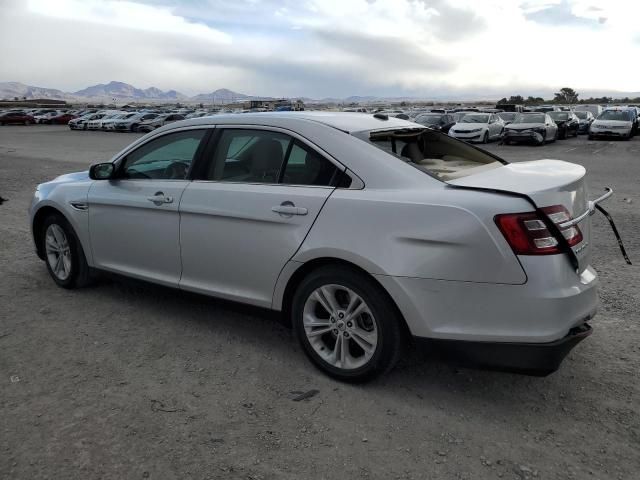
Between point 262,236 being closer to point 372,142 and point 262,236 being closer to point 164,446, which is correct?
point 372,142

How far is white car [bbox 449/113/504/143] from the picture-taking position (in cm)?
2570

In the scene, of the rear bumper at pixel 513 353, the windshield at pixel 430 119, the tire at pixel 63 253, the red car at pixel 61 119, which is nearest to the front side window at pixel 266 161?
the rear bumper at pixel 513 353

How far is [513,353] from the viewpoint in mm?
2803

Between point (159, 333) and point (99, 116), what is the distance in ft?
158

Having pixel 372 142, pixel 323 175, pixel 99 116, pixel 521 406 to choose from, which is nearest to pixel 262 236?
pixel 323 175

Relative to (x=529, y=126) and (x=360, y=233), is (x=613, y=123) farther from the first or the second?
(x=360, y=233)

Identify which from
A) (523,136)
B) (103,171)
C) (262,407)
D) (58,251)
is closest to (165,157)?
(103,171)

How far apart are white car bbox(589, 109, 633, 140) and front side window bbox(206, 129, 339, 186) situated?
93.2 feet

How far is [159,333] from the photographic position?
4.16 meters

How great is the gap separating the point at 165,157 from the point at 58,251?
5.16ft

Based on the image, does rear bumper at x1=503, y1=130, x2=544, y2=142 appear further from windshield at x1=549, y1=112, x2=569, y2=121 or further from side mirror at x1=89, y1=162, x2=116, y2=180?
side mirror at x1=89, y1=162, x2=116, y2=180

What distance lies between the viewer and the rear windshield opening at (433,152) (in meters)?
3.40

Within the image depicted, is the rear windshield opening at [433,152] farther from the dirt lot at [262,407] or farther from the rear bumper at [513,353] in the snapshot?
the dirt lot at [262,407]

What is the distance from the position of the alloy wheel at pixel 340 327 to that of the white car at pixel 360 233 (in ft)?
0.04
